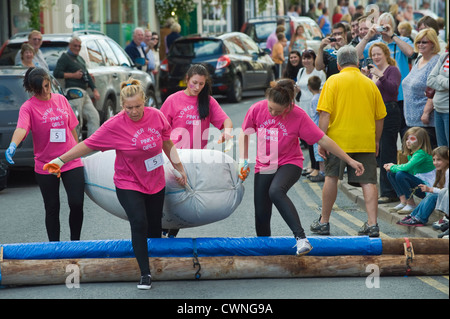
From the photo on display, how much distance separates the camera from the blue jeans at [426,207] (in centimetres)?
852

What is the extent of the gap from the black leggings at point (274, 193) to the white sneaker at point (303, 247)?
0.82 feet

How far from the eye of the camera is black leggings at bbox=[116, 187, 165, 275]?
658cm

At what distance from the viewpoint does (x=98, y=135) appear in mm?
6707

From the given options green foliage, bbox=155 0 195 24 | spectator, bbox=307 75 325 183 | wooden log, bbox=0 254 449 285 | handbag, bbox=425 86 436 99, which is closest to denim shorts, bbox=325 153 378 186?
handbag, bbox=425 86 436 99

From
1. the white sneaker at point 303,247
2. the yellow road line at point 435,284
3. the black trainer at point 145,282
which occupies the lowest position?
the yellow road line at point 435,284

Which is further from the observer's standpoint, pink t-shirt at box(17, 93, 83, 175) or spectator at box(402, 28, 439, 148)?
spectator at box(402, 28, 439, 148)

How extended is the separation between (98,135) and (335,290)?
212 centimetres

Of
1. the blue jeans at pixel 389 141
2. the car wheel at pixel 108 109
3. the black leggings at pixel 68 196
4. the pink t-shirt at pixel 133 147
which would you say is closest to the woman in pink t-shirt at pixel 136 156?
the pink t-shirt at pixel 133 147

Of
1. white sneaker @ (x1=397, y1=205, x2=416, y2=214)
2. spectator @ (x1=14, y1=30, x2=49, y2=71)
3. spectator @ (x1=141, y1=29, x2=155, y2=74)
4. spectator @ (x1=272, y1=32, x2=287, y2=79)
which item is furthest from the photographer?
spectator @ (x1=272, y1=32, x2=287, y2=79)

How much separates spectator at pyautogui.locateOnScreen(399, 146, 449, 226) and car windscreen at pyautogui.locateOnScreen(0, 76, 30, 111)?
554 centimetres

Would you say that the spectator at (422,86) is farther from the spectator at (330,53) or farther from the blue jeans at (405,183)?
the spectator at (330,53)

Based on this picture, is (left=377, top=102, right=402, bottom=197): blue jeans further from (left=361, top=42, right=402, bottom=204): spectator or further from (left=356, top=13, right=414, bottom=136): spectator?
(left=356, top=13, right=414, bottom=136): spectator

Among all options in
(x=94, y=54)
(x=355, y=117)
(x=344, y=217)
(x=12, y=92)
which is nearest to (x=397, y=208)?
(x=344, y=217)

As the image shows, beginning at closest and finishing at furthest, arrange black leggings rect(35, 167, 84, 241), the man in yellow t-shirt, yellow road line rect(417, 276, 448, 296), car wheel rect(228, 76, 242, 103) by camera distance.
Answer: yellow road line rect(417, 276, 448, 296), black leggings rect(35, 167, 84, 241), the man in yellow t-shirt, car wheel rect(228, 76, 242, 103)
